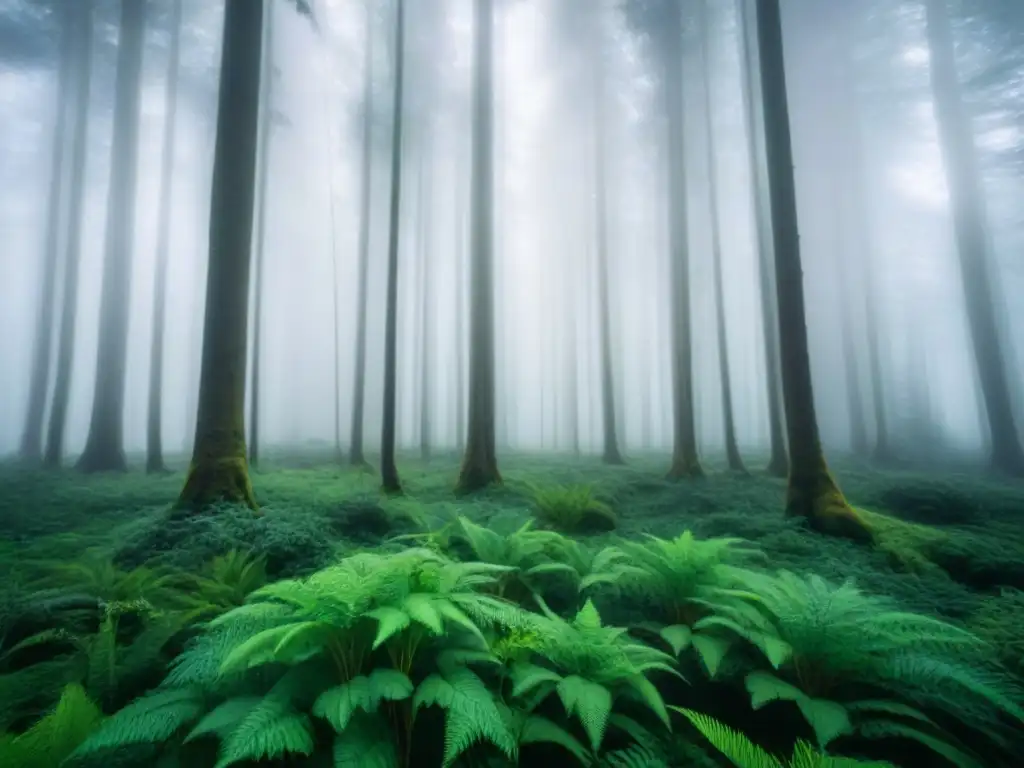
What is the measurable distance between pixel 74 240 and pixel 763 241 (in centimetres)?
2851

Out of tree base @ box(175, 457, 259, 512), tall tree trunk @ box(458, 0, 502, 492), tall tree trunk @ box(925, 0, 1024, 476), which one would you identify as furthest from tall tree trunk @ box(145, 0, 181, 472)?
tall tree trunk @ box(925, 0, 1024, 476)

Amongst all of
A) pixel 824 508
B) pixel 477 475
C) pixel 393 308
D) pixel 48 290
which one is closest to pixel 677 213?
pixel 393 308

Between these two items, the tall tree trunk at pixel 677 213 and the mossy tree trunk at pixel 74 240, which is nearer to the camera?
the tall tree trunk at pixel 677 213

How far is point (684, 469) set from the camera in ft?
45.0

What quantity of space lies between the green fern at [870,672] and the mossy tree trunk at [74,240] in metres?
22.3

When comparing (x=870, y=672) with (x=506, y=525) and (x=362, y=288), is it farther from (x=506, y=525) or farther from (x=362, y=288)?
(x=362, y=288)

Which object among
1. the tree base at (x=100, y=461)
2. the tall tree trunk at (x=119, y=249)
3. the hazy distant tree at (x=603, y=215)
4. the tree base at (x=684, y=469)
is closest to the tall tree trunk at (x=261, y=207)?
the tree base at (x=100, y=461)

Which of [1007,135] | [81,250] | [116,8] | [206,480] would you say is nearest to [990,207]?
[1007,135]

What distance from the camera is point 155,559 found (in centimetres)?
521

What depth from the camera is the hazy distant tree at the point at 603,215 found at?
19.9 meters

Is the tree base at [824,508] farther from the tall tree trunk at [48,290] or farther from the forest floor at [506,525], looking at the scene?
the tall tree trunk at [48,290]

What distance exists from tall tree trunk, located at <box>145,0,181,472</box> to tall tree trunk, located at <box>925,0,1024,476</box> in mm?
29185

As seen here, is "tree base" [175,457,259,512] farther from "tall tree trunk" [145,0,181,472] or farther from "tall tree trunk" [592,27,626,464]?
"tall tree trunk" [592,27,626,464]

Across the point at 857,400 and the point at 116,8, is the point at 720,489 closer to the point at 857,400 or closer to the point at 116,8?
the point at 857,400
